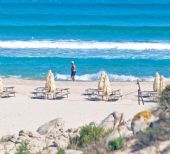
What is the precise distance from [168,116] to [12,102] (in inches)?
549

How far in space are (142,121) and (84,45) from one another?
33.8 metres

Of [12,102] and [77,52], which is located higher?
[77,52]

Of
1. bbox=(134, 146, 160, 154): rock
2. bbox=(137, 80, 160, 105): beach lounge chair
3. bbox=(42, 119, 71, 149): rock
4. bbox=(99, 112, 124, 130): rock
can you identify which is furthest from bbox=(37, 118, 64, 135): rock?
bbox=(137, 80, 160, 105): beach lounge chair

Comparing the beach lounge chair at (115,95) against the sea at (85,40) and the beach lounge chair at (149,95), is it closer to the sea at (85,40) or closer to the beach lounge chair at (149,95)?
the beach lounge chair at (149,95)

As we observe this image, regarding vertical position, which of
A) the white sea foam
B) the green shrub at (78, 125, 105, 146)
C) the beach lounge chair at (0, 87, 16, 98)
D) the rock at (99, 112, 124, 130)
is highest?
the white sea foam

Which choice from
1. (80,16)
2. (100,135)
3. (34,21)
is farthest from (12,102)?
(80,16)

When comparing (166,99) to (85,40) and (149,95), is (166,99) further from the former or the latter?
(85,40)

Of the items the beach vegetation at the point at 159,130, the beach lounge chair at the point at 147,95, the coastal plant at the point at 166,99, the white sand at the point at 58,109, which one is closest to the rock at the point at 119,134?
the beach vegetation at the point at 159,130

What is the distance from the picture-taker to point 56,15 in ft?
247

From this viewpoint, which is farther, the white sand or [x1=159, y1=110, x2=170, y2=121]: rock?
the white sand

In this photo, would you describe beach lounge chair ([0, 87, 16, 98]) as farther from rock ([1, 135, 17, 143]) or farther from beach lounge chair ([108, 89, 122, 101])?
rock ([1, 135, 17, 143])

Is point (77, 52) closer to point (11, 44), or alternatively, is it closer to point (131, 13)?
point (11, 44)

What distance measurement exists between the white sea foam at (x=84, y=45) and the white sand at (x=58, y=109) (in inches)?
654

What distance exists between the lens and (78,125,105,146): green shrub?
1834 cm
